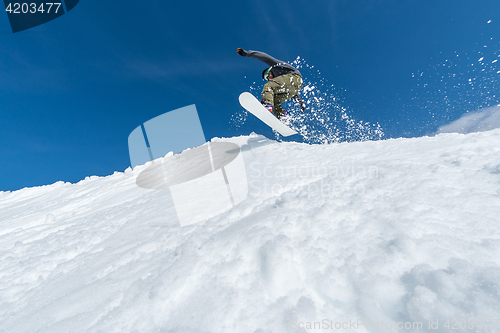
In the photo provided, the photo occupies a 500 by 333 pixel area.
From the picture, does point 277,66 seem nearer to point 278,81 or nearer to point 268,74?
point 268,74

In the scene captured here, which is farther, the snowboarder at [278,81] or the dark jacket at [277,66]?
the dark jacket at [277,66]

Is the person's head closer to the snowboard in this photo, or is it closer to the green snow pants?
the green snow pants

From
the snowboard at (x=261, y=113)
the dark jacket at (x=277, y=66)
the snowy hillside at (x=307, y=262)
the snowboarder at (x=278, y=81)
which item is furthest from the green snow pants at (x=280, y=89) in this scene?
the snowy hillside at (x=307, y=262)

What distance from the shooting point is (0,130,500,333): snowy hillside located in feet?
3.41

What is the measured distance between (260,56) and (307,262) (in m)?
5.95

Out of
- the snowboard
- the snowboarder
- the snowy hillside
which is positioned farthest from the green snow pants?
the snowy hillside

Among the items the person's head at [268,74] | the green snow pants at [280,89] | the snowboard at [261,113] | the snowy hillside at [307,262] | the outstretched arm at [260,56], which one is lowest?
the snowy hillside at [307,262]

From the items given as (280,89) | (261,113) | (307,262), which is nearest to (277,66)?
(280,89)

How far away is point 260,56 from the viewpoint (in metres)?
5.90

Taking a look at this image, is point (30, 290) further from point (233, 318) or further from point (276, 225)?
point (276, 225)

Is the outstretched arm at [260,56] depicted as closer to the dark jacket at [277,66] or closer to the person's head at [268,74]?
the dark jacket at [277,66]

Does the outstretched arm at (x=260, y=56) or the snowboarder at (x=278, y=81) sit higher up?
the outstretched arm at (x=260, y=56)

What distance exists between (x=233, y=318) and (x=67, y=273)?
78.3 inches

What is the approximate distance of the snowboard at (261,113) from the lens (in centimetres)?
495
